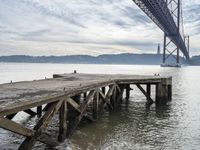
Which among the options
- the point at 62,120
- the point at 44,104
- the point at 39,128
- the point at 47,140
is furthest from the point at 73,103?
the point at 39,128

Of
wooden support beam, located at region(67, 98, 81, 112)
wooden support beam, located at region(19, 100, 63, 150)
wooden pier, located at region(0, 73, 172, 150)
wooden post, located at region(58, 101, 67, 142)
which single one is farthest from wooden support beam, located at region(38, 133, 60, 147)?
wooden support beam, located at region(67, 98, 81, 112)

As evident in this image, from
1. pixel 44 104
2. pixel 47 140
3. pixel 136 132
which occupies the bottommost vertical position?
pixel 136 132

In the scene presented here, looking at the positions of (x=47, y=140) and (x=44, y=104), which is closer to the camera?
(x=47, y=140)

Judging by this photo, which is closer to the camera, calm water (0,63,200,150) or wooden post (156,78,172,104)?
calm water (0,63,200,150)

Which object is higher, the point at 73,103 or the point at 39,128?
the point at 73,103

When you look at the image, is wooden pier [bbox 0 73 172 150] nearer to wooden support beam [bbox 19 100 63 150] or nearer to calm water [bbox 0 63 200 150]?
wooden support beam [bbox 19 100 63 150]

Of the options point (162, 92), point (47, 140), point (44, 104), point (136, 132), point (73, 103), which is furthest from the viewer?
point (162, 92)

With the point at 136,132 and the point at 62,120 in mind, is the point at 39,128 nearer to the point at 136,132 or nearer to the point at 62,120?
the point at 62,120

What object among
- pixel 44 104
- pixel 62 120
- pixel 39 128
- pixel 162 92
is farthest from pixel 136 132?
pixel 162 92

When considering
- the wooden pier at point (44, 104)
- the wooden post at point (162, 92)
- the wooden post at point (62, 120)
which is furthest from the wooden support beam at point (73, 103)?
the wooden post at point (162, 92)

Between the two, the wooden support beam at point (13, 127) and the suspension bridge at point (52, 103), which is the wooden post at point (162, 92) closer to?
the suspension bridge at point (52, 103)

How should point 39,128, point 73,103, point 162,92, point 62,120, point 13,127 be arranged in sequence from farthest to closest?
point 162,92, point 73,103, point 62,120, point 39,128, point 13,127

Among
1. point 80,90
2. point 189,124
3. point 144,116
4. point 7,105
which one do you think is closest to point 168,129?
point 189,124

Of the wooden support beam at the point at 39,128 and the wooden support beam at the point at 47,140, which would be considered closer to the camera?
the wooden support beam at the point at 39,128
